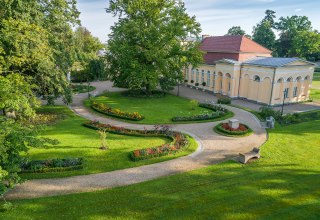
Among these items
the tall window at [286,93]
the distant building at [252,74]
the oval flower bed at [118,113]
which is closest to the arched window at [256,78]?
the distant building at [252,74]

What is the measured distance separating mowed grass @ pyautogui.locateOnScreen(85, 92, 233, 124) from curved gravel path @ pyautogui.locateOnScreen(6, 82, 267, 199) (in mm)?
3527

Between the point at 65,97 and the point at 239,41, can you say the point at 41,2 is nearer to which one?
the point at 65,97

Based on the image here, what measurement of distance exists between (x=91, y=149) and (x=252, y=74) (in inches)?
1145

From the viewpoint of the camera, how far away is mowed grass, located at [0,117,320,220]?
39.8 ft

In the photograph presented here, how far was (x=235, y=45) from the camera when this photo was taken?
4531cm

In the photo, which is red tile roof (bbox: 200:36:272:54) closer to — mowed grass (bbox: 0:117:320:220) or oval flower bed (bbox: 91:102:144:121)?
oval flower bed (bbox: 91:102:144:121)

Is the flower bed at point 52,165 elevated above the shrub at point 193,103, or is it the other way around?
the shrub at point 193,103

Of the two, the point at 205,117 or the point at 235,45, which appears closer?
the point at 205,117

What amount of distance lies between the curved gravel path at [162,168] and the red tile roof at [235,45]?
65.8 ft

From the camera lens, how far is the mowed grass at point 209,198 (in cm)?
1213

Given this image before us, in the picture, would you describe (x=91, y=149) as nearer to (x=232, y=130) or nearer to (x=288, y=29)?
(x=232, y=130)

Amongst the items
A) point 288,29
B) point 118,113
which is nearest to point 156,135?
point 118,113

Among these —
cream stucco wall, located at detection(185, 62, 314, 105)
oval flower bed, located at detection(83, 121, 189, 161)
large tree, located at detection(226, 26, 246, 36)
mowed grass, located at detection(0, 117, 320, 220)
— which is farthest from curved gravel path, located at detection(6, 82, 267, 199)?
large tree, located at detection(226, 26, 246, 36)

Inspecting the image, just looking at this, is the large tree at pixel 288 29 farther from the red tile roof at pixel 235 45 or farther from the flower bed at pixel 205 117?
the flower bed at pixel 205 117
